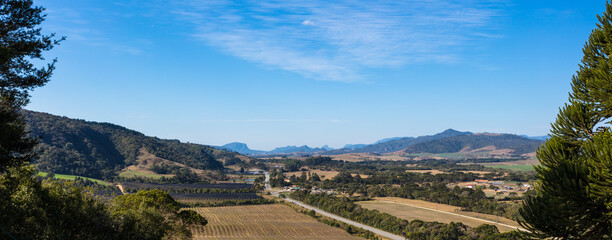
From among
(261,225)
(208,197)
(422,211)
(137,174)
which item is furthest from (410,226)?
(137,174)

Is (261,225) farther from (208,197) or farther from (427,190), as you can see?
(427,190)

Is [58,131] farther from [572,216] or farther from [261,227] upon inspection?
[572,216]

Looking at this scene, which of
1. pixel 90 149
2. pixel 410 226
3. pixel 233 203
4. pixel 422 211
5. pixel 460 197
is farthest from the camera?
pixel 90 149

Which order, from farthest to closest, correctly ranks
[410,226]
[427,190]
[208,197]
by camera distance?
1. [427,190]
2. [208,197]
3. [410,226]

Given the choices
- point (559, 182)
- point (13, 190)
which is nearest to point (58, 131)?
point (13, 190)

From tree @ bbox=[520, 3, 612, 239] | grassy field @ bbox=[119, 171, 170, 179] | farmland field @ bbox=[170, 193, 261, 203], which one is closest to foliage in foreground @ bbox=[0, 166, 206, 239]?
tree @ bbox=[520, 3, 612, 239]

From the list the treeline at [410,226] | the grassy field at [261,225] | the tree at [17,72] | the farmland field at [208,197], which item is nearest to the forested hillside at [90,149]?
the farmland field at [208,197]

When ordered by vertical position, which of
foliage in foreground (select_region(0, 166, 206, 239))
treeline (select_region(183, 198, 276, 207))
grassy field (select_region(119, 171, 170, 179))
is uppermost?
foliage in foreground (select_region(0, 166, 206, 239))

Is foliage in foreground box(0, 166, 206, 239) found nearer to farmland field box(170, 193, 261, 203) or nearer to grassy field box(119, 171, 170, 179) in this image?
farmland field box(170, 193, 261, 203)
